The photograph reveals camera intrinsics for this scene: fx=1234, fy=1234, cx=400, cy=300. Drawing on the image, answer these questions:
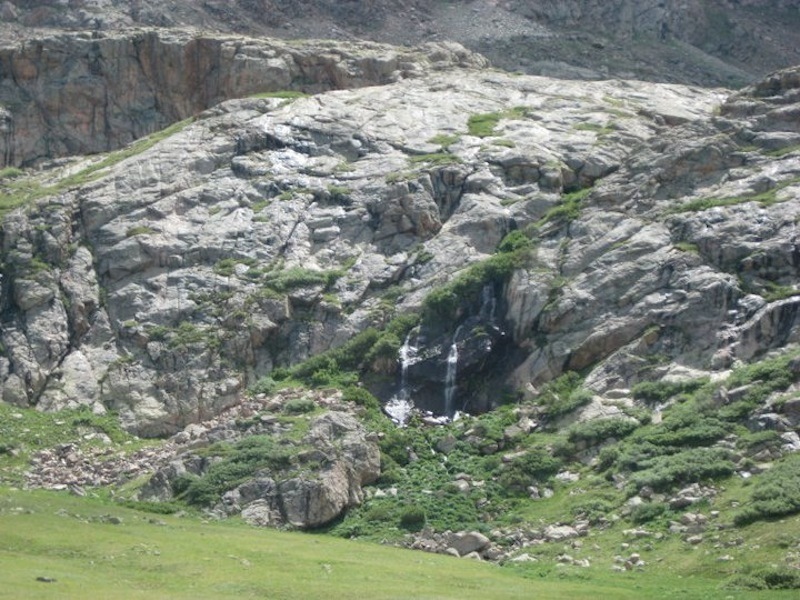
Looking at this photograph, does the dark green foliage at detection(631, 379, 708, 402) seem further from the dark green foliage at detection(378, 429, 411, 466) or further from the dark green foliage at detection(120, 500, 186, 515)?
the dark green foliage at detection(120, 500, 186, 515)

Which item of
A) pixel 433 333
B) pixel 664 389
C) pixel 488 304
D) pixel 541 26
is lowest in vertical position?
pixel 433 333

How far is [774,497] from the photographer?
39906 mm

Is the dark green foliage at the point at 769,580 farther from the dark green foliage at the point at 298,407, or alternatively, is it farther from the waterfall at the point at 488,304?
the waterfall at the point at 488,304

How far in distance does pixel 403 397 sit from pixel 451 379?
2.45 m

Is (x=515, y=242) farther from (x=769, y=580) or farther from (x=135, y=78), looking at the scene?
(x=135, y=78)

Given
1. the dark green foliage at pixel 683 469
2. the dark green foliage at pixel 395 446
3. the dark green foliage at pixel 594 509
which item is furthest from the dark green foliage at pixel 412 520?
the dark green foliage at pixel 683 469

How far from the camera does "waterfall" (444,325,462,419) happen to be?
57.6m

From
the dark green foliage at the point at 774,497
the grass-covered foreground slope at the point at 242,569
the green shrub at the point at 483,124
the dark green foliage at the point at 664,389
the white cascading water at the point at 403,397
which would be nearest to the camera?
the grass-covered foreground slope at the point at 242,569

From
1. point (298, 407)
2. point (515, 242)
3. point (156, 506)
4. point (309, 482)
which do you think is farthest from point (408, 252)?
point (156, 506)

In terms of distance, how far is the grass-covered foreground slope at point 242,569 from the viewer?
33406 millimetres

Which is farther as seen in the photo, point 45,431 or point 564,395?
point 45,431

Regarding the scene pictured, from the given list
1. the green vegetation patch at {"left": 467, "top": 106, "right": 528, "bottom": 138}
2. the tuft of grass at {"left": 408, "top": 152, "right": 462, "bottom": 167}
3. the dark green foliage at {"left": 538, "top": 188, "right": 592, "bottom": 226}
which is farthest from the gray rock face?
the green vegetation patch at {"left": 467, "top": 106, "right": 528, "bottom": 138}

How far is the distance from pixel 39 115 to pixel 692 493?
65.5 m

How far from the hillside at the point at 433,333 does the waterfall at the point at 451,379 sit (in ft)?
0.29
